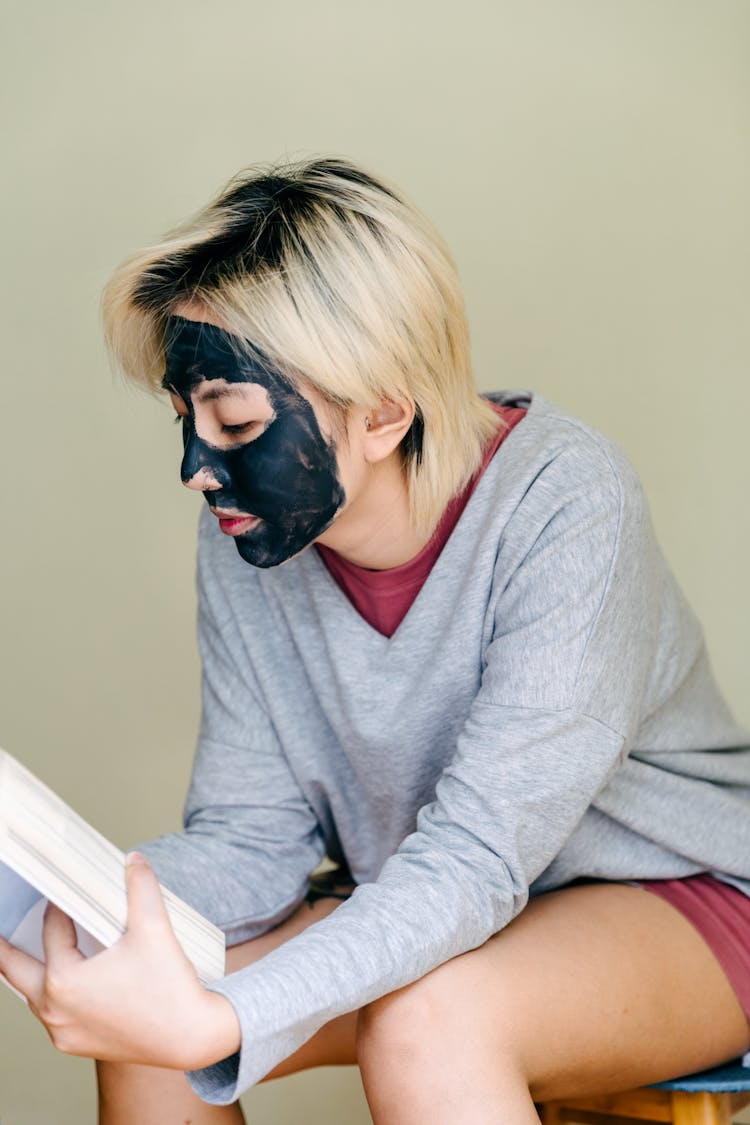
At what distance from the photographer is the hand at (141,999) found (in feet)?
2.78

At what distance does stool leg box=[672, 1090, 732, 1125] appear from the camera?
44.3 inches

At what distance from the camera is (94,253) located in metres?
1.89

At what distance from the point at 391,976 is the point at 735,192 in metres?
1.31

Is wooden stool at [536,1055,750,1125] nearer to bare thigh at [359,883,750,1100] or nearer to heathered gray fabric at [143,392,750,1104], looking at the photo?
bare thigh at [359,883,750,1100]

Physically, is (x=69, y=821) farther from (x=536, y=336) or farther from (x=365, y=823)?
(x=536, y=336)

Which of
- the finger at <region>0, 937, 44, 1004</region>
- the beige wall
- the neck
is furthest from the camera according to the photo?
the beige wall

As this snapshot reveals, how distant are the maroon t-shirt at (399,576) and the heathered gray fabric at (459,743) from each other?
2 cm

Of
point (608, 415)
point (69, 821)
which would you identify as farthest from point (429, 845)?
point (608, 415)

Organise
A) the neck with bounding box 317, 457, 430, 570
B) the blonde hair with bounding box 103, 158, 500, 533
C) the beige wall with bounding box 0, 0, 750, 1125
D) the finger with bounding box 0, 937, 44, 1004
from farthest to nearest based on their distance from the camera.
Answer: the beige wall with bounding box 0, 0, 750, 1125, the neck with bounding box 317, 457, 430, 570, the blonde hair with bounding box 103, 158, 500, 533, the finger with bounding box 0, 937, 44, 1004

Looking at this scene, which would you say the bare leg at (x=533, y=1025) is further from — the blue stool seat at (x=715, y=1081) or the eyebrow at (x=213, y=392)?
the eyebrow at (x=213, y=392)

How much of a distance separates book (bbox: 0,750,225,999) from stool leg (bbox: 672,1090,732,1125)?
16.8 inches

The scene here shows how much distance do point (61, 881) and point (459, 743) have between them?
1.15 feet

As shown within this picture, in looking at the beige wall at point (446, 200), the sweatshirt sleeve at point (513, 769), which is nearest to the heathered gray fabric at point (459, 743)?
the sweatshirt sleeve at point (513, 769)

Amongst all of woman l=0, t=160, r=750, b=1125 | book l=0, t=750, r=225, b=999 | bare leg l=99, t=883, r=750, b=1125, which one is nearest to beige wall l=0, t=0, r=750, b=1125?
woman l=0, t=160, r=750, b=1125
